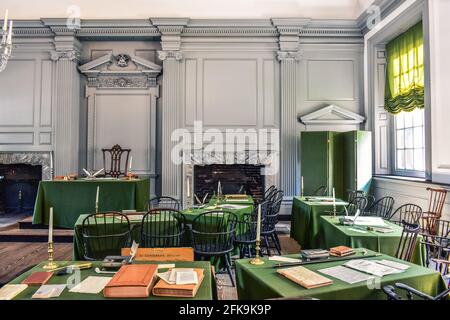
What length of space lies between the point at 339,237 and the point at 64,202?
4.77 metres

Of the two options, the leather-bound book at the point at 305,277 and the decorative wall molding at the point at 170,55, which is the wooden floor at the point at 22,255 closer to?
the leather-bound book at the point at 305,277

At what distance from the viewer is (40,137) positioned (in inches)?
283

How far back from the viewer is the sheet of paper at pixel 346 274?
1720 mm

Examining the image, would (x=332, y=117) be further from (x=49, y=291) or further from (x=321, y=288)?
(x=49, y=291)

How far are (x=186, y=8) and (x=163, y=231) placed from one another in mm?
5743

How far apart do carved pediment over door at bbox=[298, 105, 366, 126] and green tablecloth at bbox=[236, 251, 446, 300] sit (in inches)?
213

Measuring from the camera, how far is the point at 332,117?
715cm

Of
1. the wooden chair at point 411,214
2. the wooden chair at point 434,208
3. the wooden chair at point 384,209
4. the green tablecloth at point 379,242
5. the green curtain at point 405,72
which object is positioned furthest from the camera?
the green curtain at point 405,72

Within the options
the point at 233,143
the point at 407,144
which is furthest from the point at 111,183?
the point at 407,144

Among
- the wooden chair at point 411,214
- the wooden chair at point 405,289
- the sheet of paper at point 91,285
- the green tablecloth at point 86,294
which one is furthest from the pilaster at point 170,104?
the wooden chair at point 405,289

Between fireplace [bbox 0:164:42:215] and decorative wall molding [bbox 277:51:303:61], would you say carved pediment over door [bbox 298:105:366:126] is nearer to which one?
decorative wall molding [bbox 277:51:303:61]

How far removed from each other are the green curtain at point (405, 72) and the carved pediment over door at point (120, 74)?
5.07 metres

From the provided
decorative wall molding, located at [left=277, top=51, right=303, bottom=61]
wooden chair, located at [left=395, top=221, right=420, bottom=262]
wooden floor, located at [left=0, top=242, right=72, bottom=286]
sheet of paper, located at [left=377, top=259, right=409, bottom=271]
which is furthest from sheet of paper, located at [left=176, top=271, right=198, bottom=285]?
decorative wall molding, located at [left=277, top=51, right=303, bottom=61]

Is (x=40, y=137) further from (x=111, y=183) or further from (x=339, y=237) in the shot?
(x=339, y=237)
